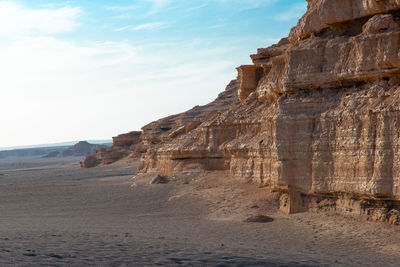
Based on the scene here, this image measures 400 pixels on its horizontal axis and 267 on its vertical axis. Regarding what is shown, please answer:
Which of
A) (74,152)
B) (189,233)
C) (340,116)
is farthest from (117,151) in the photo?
(74,152)

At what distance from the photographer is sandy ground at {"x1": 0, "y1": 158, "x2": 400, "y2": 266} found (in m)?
11.3

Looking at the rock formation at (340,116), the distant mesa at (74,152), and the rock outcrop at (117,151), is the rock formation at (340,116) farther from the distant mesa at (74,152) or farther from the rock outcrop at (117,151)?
A: the distant mesa at (74,152)

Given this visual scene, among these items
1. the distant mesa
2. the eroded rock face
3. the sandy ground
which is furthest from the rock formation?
the distant mesa

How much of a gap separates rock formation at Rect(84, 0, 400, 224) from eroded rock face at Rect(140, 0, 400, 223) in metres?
0.03

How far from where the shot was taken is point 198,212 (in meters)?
20.0

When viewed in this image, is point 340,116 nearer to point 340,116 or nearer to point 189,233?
point 340,116

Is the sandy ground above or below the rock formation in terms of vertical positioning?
below

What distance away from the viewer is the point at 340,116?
14.7m

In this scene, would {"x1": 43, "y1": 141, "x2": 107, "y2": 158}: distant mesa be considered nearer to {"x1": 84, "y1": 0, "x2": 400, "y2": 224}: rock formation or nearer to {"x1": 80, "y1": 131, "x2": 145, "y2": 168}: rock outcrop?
{"x1": 80, "y1": 131, "x2": 145, "y2": 168}: rock outcrop

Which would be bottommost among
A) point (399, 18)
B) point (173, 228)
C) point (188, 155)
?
point (173, 228)

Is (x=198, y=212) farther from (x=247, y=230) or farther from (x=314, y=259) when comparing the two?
(x=314, y=259)

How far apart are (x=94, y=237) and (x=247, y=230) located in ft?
16.5

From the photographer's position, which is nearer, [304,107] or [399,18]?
[399,18]

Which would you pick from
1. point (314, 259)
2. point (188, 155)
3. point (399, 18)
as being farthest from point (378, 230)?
point (188, 155)
